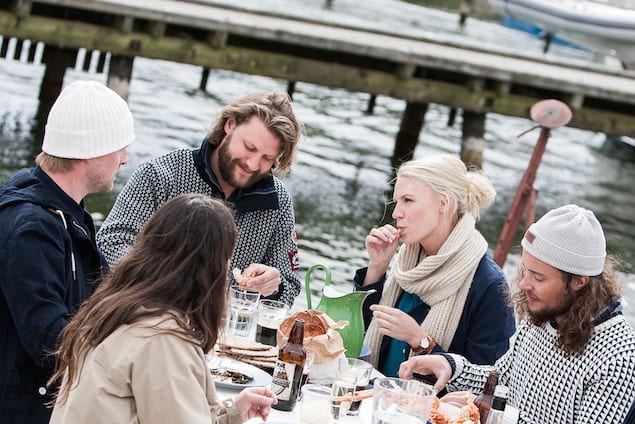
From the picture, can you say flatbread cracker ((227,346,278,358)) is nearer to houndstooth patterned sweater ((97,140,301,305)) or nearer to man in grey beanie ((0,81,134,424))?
man in grey beanie ((0,81,134,424))

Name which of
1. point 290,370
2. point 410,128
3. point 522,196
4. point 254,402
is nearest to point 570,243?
point 290,370

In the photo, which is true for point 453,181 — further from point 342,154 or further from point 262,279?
point 342,154

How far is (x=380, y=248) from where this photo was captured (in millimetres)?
4355

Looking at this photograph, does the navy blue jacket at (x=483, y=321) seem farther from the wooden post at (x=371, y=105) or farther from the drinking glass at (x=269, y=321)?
the wooden post at (x=371, y=105)

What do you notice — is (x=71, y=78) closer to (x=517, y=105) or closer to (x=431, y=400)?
(x=517, y=105)

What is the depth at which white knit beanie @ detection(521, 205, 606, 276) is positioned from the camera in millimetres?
3465

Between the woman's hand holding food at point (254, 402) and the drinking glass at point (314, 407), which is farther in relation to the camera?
the drinking glass at point (314, 407)

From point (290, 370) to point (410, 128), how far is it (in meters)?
10.9

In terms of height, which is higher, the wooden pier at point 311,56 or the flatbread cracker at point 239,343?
the flatbread cracker at point 239,343

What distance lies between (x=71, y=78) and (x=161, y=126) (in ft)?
10.4

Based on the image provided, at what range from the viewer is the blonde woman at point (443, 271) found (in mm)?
4199

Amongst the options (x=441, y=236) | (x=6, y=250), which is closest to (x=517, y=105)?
(x=441, y=236)

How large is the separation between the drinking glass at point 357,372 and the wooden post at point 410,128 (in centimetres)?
1050

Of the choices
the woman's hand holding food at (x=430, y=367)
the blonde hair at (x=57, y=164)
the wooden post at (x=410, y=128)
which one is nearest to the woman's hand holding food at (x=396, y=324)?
the woman's hand holding food at (x=430, y=367)
